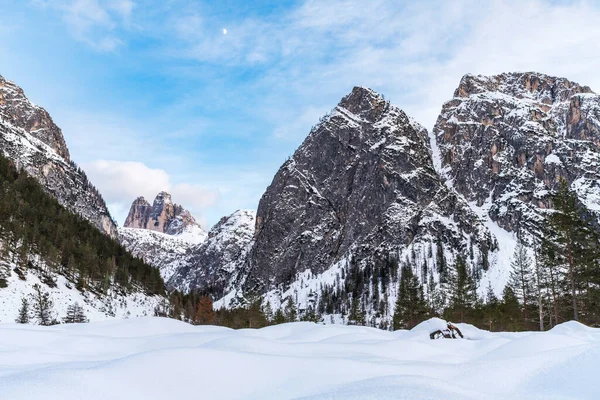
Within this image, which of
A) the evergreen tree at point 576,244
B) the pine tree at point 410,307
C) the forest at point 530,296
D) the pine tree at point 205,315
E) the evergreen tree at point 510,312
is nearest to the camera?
the evergreen tree at point 576,244

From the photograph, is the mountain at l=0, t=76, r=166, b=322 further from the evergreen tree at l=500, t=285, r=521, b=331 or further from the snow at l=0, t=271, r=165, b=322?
the evergreen tree at l=500, t=285, r=521, b=331

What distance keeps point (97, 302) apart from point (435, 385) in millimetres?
67714

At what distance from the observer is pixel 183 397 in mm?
3715

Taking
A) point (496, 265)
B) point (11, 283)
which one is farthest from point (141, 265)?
point (496, 265)

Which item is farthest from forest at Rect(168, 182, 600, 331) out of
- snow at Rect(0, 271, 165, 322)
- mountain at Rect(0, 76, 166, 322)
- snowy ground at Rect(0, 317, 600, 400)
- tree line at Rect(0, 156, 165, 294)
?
snowy ground at Rect(0, 317, 600, 400)

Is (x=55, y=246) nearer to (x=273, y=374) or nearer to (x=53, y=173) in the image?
(x=273, y=374)

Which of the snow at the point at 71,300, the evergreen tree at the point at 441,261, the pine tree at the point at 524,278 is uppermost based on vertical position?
the evergreen tree at the point at 441,261

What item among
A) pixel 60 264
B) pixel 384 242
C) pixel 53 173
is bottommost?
pixel 60 264

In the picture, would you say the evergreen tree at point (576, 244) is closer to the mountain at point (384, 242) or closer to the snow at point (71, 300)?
the snow at point (71, 300)

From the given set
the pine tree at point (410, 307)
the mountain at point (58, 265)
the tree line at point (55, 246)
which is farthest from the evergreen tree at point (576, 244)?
the tree line at point (55, 246)

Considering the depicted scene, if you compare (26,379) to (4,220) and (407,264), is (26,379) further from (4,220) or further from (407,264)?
(407,264)

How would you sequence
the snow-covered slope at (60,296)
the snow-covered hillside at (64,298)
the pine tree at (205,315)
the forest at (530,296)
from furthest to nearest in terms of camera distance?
the pine tree at (205,315) < the snow-covered slope at (60,296) < the snow-covered hillside at (64,298) < the forest at (530,296)

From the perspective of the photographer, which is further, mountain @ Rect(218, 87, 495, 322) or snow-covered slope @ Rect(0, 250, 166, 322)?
mountain @ Rect(218, 87, 495, 322)

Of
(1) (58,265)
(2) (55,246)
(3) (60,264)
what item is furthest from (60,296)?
(2) (55,246)
